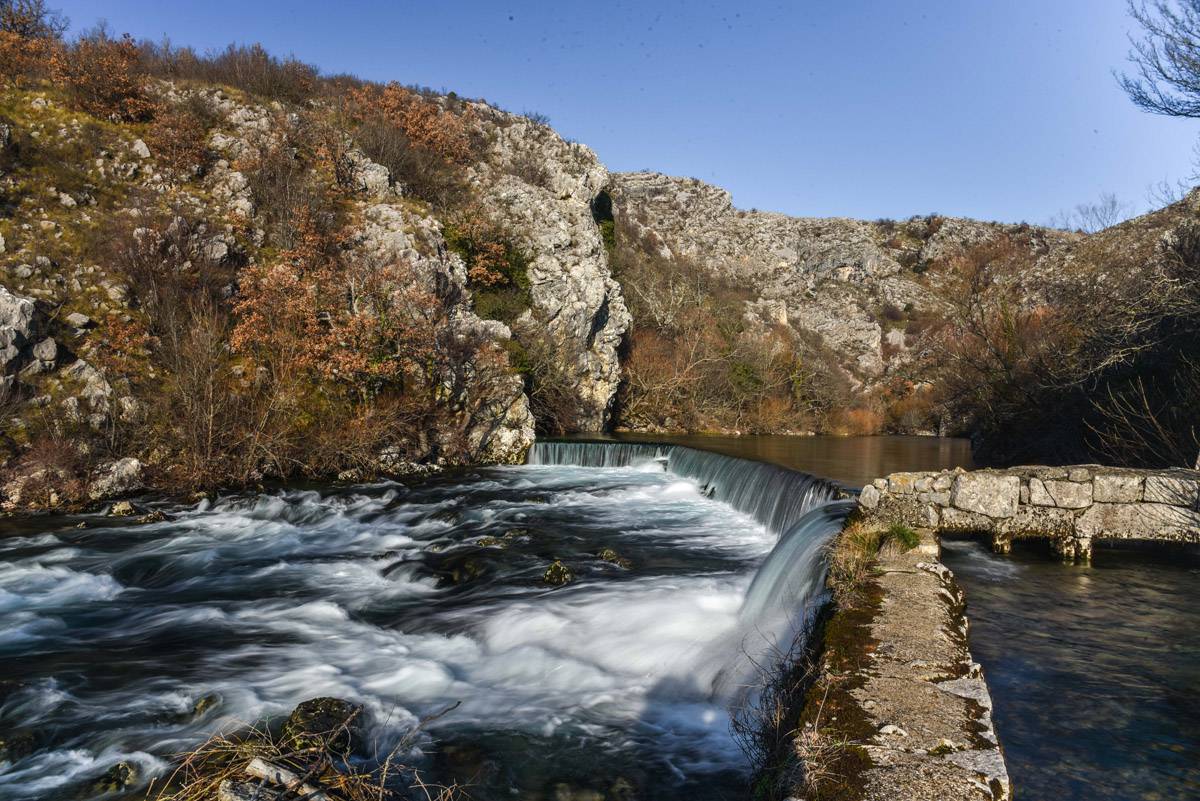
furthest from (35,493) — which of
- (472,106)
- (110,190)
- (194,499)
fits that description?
(472,106)

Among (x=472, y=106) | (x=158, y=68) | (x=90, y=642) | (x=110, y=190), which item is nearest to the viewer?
(x=90, y=642)

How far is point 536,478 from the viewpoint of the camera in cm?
1636

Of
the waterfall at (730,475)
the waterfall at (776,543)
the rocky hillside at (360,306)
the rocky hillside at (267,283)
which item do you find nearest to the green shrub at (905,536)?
the waterfall at (776,543)

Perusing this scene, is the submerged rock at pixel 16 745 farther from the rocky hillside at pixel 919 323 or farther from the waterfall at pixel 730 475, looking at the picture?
the rocky hillside at pixel 919 323

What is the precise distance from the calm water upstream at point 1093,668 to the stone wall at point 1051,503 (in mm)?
348

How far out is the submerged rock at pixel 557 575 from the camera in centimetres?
866

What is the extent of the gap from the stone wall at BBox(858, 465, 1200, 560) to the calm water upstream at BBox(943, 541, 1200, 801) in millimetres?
348

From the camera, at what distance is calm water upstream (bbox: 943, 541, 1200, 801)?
3.52m

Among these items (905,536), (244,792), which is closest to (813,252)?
(905,536)

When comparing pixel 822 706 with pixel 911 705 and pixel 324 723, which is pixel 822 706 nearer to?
pixel 911 705

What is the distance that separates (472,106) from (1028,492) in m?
29.7

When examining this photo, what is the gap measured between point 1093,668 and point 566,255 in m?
21.9

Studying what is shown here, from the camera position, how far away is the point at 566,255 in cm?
2467

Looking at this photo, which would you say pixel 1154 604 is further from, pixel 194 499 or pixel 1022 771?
pixel 194 499
